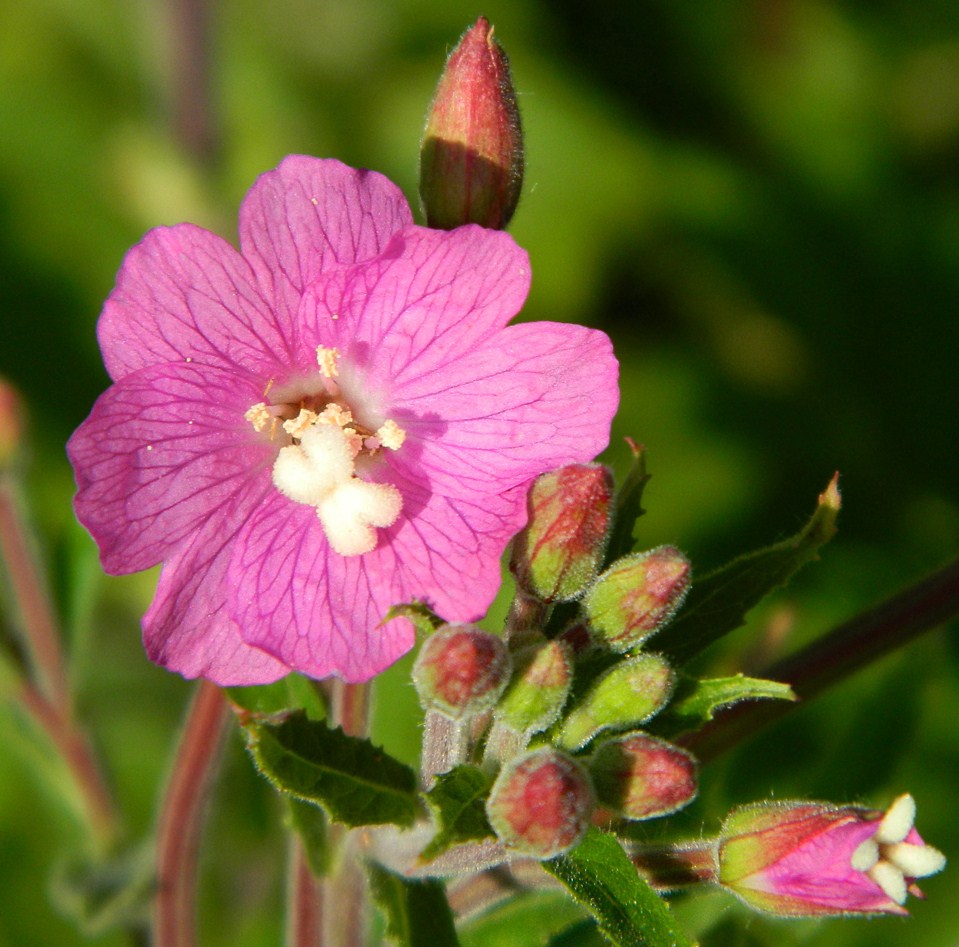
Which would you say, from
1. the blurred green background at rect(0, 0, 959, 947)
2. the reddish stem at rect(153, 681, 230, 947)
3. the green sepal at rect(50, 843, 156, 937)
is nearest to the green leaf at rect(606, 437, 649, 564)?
the reddish stem at rect(153, 681, 230, 947)

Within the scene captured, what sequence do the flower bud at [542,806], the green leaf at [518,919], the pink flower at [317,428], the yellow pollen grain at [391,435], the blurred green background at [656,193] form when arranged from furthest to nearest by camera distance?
the blurred green background at [656,193]
the green leaf at [518,919]
the yellow pollen grain at [391,435]
the pink flower at [317,428]
the flower bud at [542,806]

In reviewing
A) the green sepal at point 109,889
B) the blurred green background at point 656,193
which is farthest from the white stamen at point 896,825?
the blurred green background at point 656,193

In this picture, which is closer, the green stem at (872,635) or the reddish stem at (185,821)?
the green stem at (872,635)

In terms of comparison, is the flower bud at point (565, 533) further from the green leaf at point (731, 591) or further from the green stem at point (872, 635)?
the green stem at point (872, 635)

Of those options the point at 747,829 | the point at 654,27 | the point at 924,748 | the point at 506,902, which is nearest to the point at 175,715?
the point at 506,902

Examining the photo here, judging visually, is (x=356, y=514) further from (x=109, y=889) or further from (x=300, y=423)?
(x=109, y=889)

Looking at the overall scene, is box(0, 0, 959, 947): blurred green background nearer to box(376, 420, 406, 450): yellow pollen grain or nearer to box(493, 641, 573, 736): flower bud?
box(376, 420, 406, 450): yellow pollen grain

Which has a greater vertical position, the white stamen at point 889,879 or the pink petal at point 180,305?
the pink petal at point 180,305
